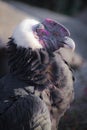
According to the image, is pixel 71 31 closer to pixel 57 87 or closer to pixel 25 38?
pixel 57 87

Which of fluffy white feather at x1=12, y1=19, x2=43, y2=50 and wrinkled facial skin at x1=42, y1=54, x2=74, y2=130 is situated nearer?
fluffy white feather at x1=12, y1=19, x2=43, y2=50

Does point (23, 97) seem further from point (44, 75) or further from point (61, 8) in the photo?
point (61, 8)

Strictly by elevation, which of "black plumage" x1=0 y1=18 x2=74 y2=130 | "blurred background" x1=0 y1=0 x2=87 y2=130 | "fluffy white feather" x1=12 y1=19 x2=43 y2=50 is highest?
"fluffy white feather" x1=12 y1=19 x2=43 y2=50

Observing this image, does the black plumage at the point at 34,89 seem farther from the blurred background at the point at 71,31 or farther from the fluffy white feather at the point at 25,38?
the blurred background at the point at 71,31

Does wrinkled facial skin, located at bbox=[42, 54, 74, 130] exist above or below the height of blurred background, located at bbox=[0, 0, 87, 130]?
above

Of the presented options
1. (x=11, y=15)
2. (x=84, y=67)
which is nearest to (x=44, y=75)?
(x=84, y=67)

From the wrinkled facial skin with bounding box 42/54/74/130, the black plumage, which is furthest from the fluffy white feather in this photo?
the wrinkled facial skin with bounding box 42/54/74/130

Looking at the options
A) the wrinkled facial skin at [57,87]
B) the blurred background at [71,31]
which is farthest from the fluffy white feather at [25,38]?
the blurred background at [71,31]

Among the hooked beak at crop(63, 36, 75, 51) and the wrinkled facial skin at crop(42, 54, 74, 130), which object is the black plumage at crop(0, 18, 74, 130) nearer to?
the wrinkled facial skin at crop(42, 54, 74, 130)
